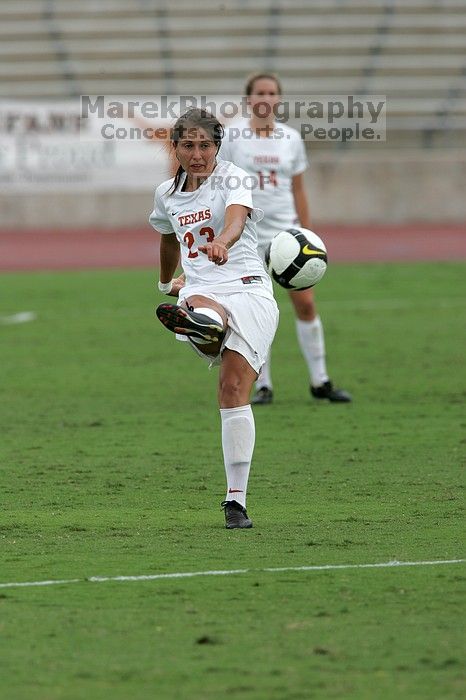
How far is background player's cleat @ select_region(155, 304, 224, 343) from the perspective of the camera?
579cm

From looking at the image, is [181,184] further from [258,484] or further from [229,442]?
[258,484]

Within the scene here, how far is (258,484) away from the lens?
23.8 ft

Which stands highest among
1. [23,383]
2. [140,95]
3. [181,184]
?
[140,95]

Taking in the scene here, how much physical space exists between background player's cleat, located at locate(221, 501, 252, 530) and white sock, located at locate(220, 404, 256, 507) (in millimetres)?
26

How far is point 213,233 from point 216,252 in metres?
0.62

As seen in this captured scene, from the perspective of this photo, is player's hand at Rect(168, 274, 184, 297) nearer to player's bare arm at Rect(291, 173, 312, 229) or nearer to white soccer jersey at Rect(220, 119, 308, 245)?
white soccer jersey at Rect(220, 119, 308, 245)

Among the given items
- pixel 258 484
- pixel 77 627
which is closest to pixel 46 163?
pixel 258 484

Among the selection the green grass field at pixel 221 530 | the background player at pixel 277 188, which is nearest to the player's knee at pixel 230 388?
the green grass field at pixel 221 530

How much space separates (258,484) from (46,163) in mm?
20291

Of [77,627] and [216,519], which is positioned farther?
[216,519]

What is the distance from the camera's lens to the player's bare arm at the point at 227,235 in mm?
5730

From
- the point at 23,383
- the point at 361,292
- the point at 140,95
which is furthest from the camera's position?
the point at 140,95

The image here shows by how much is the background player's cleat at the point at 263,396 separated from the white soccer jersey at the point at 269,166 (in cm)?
118

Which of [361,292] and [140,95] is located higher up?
[140,95]
